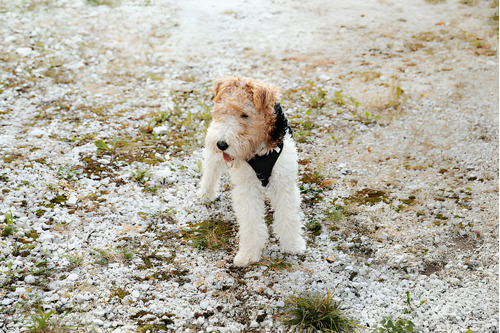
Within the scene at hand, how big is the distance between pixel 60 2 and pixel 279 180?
33.3ft

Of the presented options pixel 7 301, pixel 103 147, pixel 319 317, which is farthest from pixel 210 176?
pixel 7 301

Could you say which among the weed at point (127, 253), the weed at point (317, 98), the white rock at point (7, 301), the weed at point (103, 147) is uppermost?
the weed at point (317, 98)

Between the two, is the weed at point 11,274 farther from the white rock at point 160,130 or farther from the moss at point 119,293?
the white rock at point 160,130

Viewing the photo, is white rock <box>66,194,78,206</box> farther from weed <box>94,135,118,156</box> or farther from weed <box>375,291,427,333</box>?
weed <box>375,291,427,333</box>

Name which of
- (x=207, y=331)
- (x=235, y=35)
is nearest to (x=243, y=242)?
(x=207, y=331)

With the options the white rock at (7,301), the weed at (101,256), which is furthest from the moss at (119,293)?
the white rock at (7,301)

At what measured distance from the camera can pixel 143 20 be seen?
11.0 metres

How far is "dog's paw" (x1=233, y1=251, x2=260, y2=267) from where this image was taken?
15.1 ft

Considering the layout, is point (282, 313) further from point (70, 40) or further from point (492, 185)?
point (70, 40)

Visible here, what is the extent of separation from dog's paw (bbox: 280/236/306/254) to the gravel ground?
9cm

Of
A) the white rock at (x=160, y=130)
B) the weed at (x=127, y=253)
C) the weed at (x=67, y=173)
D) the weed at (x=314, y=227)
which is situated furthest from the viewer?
the white rock at (x=160, y=130)

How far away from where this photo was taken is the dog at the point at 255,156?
4070 mm

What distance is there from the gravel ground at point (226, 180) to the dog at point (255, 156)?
0.90 feet

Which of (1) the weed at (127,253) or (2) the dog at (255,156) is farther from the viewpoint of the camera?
(1) the weed at (127,253)
